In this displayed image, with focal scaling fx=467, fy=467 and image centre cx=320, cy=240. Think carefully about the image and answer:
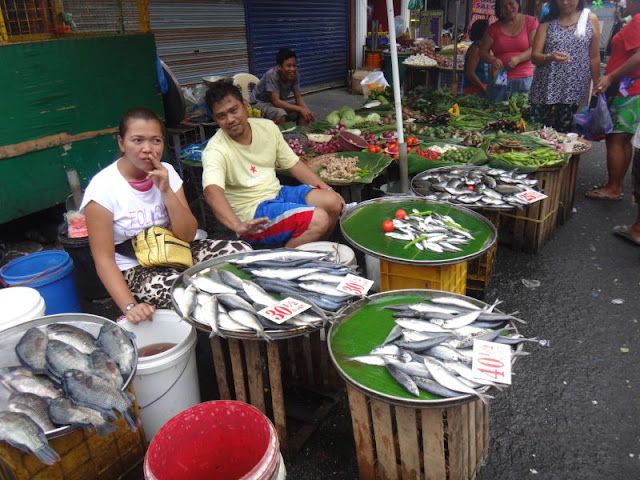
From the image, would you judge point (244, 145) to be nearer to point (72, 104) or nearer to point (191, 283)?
point (191, 283)

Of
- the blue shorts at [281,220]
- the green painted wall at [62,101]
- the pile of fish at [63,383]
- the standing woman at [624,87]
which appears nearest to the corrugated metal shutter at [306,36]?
the green painted wall at [62,101]

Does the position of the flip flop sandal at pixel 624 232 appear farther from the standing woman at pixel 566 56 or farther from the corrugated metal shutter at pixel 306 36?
the corrugated metal shutter at pixel 306 36

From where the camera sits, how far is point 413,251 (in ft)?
10.3

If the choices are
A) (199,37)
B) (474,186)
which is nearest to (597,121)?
(474,186)

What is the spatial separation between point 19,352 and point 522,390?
9.96ft

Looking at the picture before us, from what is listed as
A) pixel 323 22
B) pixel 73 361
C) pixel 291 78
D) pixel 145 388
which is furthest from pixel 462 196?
pixel 323 22

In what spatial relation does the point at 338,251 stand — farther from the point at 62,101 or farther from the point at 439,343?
the point at 62,101

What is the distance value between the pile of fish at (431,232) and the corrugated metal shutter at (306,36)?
8917mm

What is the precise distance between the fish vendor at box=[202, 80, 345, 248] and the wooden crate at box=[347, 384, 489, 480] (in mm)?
1740

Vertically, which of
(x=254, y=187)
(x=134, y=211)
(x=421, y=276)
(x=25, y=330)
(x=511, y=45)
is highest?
(x=511, y=45)

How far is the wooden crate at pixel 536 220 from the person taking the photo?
16.1 ft

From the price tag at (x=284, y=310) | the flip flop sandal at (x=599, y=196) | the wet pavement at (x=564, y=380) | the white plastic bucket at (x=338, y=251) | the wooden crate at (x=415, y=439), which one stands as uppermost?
the price tag at (x=284, y=310)

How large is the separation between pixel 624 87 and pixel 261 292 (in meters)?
5.29

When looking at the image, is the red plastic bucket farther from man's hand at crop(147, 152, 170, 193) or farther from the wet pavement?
man's hand at crop(147, 152, 170, 193)
